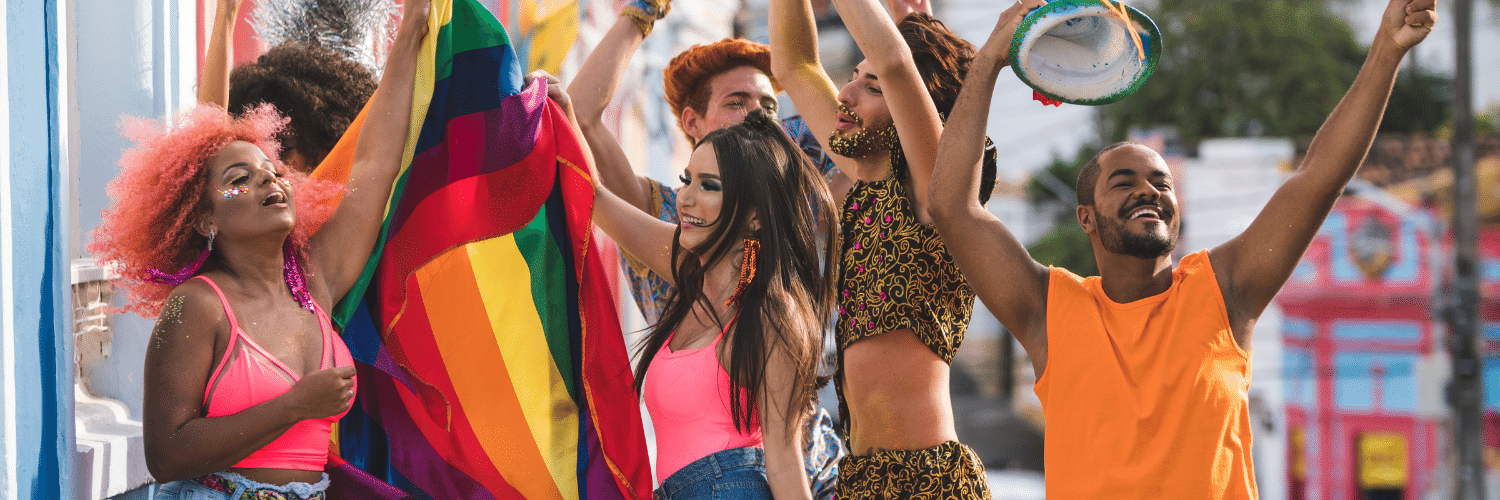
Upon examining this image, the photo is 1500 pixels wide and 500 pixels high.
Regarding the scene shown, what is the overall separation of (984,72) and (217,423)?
1682 millimetres

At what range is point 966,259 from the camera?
2400 millimetres

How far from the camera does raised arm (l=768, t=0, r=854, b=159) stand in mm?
2943

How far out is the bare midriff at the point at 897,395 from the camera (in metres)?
2.53

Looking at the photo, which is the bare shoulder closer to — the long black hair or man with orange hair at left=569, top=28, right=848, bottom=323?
the long black hair

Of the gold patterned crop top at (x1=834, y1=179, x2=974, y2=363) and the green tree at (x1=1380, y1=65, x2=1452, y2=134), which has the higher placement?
the green tree at (x1=1380, y1=65, x2=1452, y2=134)

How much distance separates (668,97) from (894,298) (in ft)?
5.15

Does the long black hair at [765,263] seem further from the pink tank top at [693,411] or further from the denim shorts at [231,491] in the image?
the denim shorts at [231,491]

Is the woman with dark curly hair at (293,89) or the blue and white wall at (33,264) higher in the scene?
the woman with dark curly hair at (293,89)

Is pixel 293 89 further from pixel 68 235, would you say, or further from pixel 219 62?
pixel 68 235

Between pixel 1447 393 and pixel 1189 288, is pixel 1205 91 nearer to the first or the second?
pixel 1447 393

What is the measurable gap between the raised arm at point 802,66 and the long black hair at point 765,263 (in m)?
0.23

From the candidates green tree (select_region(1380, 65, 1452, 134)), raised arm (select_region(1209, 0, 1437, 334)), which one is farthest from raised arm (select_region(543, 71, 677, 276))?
green tree (select_region(1380, 65, 1452, 134))

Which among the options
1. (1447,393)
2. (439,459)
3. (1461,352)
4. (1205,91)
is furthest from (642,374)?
(1205,91)

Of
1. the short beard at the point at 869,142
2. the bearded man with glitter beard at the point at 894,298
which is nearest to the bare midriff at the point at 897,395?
the bearded man with glitter beard at the point at 894,298
